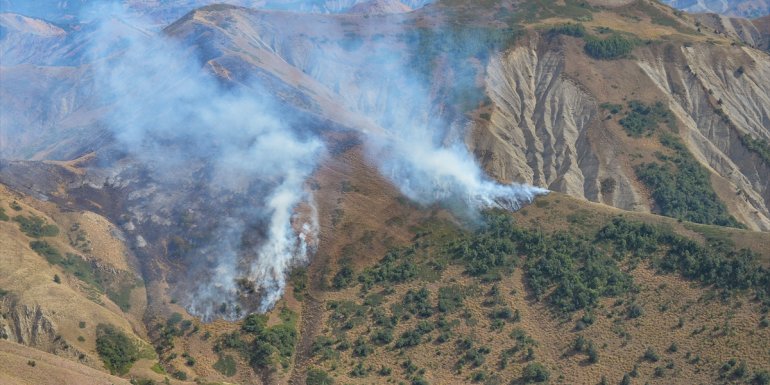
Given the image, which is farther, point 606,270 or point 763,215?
point 763,215

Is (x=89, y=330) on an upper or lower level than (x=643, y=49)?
lower

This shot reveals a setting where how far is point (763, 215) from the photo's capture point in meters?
140

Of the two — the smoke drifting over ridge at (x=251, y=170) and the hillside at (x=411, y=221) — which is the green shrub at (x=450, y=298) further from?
the smoke drifting over ridge at (x=251, y=170)

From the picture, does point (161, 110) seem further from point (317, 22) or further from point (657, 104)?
point (657, 104)

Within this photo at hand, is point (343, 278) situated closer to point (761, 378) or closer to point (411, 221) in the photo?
point (411, 221)

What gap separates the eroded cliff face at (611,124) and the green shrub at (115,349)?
254 ft

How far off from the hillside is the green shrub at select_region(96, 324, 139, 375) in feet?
0.93

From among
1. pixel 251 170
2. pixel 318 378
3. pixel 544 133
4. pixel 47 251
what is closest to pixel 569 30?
pixel 544 133

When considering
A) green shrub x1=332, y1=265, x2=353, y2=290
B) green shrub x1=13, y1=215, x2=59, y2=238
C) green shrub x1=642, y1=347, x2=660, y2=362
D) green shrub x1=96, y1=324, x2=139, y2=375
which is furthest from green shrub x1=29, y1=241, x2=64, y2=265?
green shrub x1=642, y1=347, x2=660, y2=362

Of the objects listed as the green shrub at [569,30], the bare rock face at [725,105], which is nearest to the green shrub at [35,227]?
the bare rock face at [725,105]

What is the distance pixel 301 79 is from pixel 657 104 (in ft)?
255

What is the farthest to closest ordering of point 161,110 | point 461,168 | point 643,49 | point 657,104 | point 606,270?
point 643,49, point 657,104, point 161,110, point 461,168, point 606,270

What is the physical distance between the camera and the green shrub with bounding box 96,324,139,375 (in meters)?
81.8

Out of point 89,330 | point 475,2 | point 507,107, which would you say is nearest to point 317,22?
point 475,2
